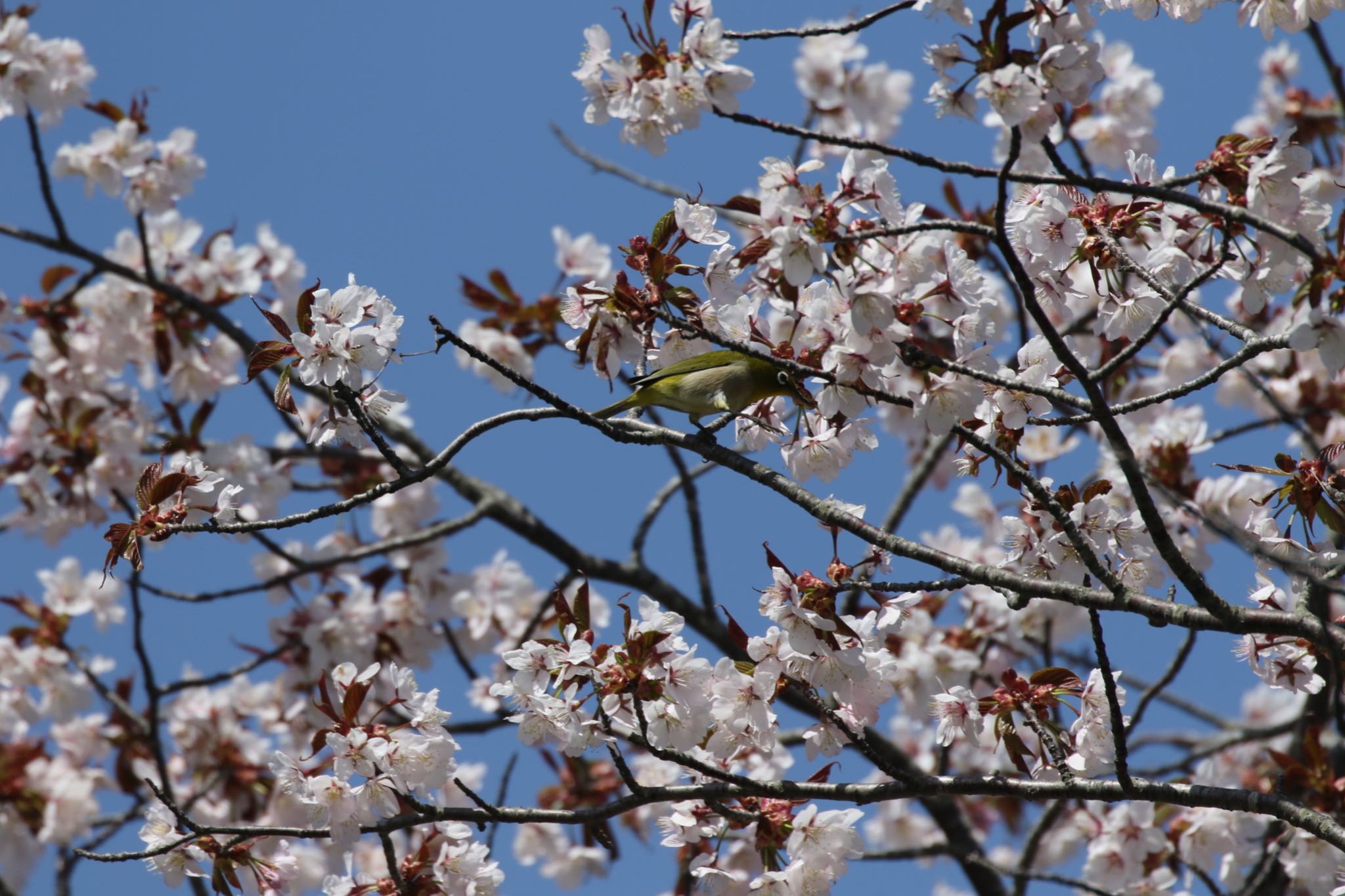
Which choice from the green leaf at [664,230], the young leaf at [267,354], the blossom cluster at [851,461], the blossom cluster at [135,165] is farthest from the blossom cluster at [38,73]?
the green leaf at [664,230]

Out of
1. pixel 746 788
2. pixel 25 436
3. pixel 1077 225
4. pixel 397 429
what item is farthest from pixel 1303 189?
pixel 25 436

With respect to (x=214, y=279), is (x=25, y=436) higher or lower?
lower

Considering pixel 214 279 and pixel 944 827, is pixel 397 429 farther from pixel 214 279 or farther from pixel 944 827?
pixel 944 827

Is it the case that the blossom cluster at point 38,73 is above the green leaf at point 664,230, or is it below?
above

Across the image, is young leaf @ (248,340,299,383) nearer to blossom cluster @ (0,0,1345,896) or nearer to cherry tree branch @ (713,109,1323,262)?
blossom cluster @ (0,0,1345,896)

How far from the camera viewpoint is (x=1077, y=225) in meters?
2.70

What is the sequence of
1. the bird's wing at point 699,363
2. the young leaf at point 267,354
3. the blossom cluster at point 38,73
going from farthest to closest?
the blossom cluster at point 38,73
the bird's wing at point 699,363
the young leaf at point 267,354

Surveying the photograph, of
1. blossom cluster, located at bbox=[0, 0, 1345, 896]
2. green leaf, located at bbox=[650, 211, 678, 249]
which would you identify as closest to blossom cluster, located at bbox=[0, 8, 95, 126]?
blossom cluster, located at bbox=[0, 0, 1345, 896]

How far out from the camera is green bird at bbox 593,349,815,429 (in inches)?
125

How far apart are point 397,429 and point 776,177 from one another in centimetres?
373

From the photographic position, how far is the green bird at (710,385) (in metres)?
3.18

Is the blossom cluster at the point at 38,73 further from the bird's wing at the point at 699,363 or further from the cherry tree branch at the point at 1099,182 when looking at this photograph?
the cherry tree branch at the point at 1099,182

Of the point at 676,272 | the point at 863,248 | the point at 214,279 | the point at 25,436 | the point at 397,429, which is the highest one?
the point at 214,279

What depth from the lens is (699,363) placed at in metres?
3.19
